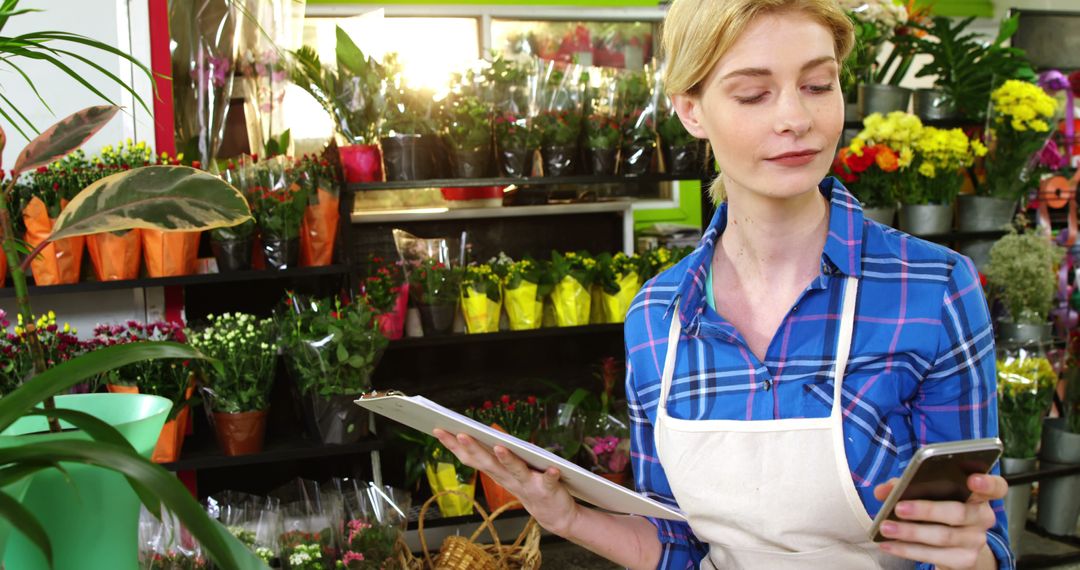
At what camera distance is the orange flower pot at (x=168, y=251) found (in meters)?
2.81

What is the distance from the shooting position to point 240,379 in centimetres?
275

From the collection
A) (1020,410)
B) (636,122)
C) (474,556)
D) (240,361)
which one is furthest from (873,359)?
(1020,410)

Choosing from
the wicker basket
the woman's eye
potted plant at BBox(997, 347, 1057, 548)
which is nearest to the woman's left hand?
the woman's eye

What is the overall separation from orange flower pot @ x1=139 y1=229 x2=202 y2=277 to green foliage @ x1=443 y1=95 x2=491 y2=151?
86 centimetres

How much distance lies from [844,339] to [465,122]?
1997 millimetres

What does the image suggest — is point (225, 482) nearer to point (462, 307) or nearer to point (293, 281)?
point (293, 281)

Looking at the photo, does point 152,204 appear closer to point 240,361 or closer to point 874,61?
point 240,361

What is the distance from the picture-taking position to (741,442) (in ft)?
4.51

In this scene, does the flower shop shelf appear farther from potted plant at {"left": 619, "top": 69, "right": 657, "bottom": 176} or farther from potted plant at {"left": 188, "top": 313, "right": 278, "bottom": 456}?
potted plant at {"left": 188, "top": 313, "right": 278, "bottom": 456}

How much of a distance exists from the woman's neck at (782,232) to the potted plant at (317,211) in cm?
180

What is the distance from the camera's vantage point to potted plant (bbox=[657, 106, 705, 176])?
3.37m

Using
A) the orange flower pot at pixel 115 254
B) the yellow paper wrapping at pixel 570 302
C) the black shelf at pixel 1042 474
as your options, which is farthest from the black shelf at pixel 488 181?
the black shelf at pixel 1042 474

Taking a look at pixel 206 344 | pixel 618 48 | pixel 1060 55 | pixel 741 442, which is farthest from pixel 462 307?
pixel 618 48

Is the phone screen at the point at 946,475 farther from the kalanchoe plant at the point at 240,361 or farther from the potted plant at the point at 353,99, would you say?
the potted plant at the point at 353,99
